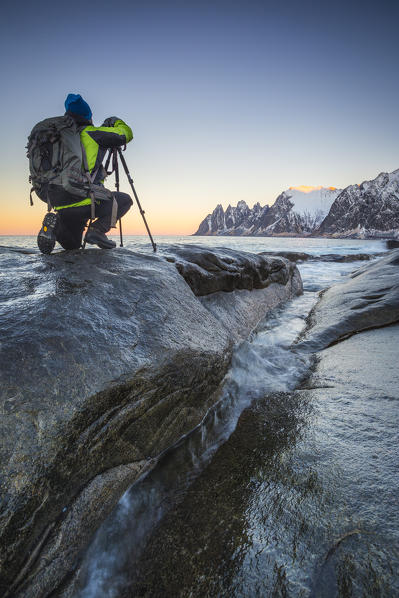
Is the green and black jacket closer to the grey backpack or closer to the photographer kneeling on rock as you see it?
the photographer kneeling on rock

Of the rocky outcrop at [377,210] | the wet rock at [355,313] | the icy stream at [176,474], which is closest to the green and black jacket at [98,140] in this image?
the icy stream at [176,474]

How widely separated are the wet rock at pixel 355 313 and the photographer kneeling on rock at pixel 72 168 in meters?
4.19

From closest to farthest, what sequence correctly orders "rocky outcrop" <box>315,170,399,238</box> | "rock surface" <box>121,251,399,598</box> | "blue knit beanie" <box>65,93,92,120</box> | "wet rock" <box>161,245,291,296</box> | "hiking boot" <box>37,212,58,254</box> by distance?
1. "rock surface" <box>121,251,399,598</box>
2. "blue knit beanie" <box>65,93,92,120</box>
3. "hiking boot" <box>37,212,58,254</box>
4. "wet rock" <box>161,245,291,296</box>
5. "rocky outcrop" <box>315,170,399,238</box>

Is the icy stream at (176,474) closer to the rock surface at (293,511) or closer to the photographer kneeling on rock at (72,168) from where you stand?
the rock surface at (293,511)

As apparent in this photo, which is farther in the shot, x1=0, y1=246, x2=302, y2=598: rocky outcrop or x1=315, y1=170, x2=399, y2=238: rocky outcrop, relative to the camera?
x1=315, y1=170, x2=399, y2=238: rocky outcrop

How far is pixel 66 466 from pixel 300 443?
5.63ft

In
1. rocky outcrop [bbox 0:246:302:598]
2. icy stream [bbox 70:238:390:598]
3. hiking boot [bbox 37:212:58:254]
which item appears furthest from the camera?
hiking boot [bbox 37:212:58:254]

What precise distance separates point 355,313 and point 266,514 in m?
4.54

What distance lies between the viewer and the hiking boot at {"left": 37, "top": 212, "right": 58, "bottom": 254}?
4.49 metres

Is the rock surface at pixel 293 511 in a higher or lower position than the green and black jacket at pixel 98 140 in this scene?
lower

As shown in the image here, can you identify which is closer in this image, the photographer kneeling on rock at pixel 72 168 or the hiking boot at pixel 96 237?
the photographer kneeling on rock at pixel 72 168

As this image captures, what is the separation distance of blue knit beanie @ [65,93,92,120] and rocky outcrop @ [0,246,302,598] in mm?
2223

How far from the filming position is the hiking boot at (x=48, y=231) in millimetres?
4492

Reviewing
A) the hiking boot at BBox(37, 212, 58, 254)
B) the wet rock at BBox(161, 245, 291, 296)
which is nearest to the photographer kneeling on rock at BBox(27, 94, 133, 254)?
the hiking boot at BBox(37, 212, 58, 254)
